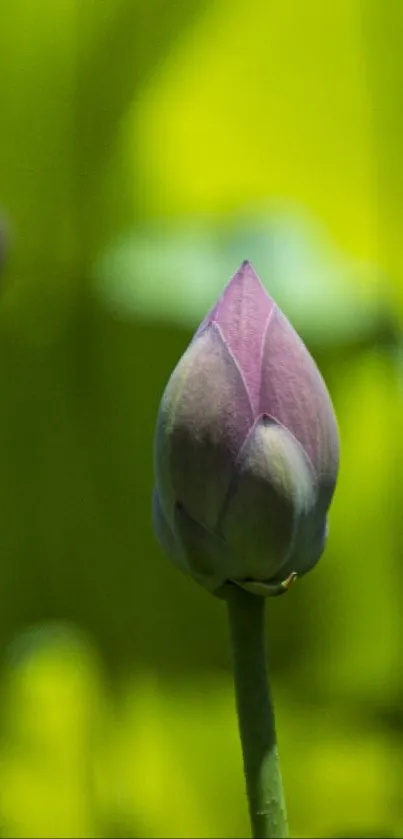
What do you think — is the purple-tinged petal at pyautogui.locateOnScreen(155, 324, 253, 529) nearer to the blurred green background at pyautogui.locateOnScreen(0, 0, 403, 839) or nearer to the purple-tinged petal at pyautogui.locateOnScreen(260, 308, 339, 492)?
Answer: the purple-tinged petal at pyautogui.locateOnScreen(260, 308, 339, 492)

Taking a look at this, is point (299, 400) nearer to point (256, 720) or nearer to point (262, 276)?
point (256, 720)

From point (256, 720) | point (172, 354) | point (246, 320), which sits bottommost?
point (256, 720)

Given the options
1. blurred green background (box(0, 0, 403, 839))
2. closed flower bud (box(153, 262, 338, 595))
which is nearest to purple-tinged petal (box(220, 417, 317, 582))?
closed flower bud (box(153, 262, 338, 595))

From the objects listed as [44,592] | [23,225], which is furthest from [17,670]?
[23,225]

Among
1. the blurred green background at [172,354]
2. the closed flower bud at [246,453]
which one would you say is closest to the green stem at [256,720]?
the closed flower bud at [246,453]

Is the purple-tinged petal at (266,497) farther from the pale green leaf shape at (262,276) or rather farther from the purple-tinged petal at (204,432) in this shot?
the pale green leaf shape at (262,276)

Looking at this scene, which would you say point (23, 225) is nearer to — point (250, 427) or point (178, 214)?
point (178, 214)

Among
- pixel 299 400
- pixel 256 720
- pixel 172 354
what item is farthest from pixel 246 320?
pixel 172 354
